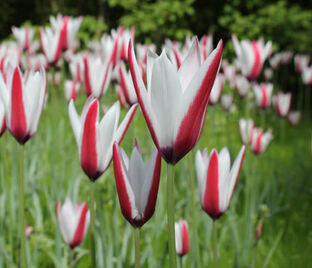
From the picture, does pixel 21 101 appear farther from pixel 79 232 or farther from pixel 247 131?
pixel 247 131

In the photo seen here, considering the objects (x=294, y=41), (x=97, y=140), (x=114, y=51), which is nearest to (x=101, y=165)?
Answer: (x=97, y=140)

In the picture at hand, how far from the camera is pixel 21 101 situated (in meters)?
0.90

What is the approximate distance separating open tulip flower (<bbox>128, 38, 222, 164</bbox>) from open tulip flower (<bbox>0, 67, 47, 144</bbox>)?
0.35 metres

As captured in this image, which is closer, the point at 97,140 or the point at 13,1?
the point at 97,140

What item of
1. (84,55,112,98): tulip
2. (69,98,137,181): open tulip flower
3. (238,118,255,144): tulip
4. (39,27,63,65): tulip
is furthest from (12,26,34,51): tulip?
(69,98,137,181): open tulip flower

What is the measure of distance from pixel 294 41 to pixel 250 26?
1.34m

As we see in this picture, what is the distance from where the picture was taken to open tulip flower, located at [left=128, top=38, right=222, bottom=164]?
24.2 inches

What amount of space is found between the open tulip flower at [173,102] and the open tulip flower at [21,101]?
1.16ft

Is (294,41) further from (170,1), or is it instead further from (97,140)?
(97,140)

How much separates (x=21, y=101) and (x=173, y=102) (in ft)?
1.36

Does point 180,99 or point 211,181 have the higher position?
point 180,99

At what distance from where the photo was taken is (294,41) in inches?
357

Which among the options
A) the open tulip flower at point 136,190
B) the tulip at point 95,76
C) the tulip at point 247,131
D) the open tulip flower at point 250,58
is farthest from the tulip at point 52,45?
the open tulip flower at point 136,190

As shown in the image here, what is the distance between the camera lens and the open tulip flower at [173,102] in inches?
24.2
